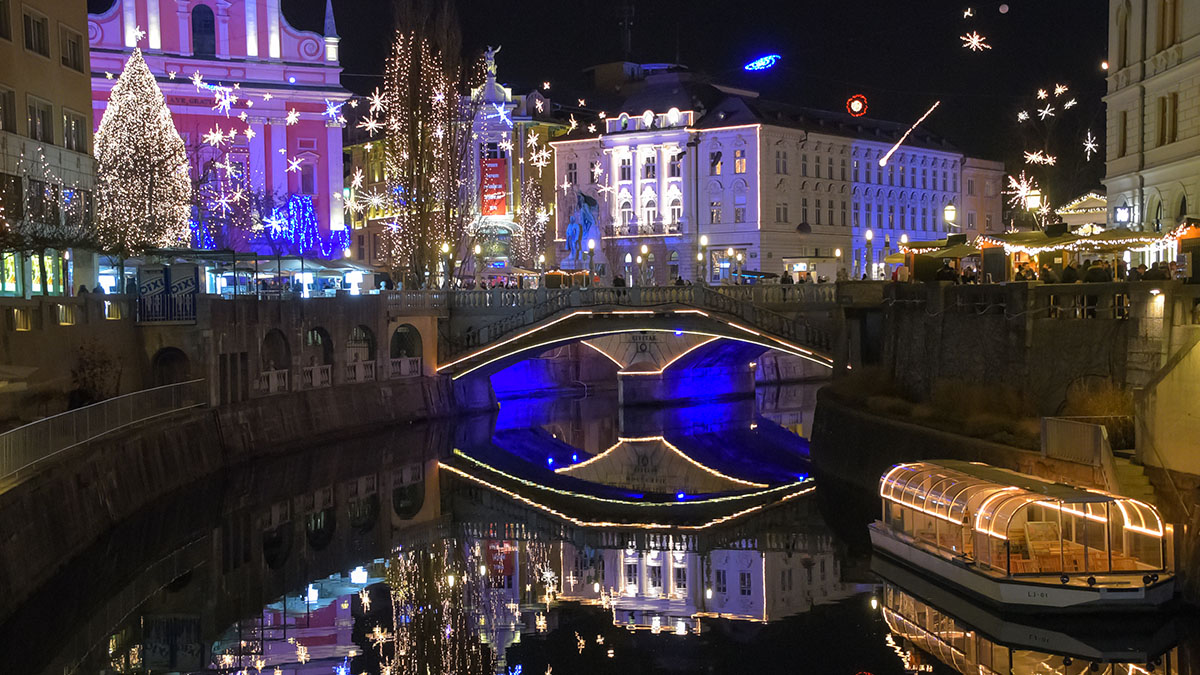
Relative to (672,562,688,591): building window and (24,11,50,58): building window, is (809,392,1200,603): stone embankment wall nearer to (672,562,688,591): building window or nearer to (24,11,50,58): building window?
(672,562,688,591): building window

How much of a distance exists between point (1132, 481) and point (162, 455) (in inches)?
1142

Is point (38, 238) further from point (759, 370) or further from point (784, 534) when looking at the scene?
point (759, 370)

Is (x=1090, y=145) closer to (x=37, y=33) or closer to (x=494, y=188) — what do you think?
(x=37, y=33)

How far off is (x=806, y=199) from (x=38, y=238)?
79.7 meters

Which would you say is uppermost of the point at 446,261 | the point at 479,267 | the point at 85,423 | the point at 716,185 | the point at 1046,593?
the point at 716,185

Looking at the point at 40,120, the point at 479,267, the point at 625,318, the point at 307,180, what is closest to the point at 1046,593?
the point at 625,318

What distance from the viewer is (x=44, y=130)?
59.1 meters

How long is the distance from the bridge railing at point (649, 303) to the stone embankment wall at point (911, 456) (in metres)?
10.3

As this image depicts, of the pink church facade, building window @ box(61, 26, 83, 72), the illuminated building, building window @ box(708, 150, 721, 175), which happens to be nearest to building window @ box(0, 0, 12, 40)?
building window @ box(61, 26, 83, 72)

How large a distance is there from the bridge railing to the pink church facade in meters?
19.2

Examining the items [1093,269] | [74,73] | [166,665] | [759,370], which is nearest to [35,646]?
[166,665]

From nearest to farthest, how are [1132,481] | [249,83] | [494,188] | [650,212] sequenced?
[1132,481]
[249,83]
[494,188]
[650,212]

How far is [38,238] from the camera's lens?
46.6 metres

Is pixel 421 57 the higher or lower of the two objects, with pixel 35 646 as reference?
higher
